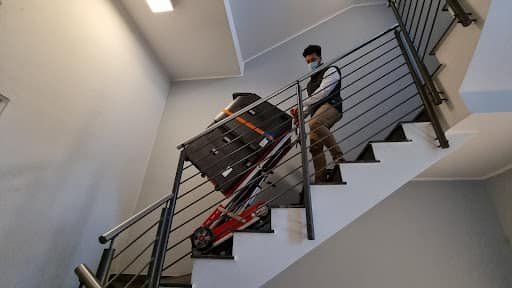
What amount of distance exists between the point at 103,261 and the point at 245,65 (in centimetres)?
296

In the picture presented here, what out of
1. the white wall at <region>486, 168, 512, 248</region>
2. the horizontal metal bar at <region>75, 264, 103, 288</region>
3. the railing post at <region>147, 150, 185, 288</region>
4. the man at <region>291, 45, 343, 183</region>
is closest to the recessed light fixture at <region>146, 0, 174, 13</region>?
the man at <region>291, 45, 343, 183</region>

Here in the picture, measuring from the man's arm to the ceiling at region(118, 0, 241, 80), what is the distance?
1375 millimetres

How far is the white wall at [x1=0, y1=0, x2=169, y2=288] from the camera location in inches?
64.4

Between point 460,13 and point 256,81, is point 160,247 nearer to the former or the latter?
point 460,13

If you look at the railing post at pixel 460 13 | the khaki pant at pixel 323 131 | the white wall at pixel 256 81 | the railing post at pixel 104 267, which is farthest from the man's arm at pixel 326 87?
the railing post at pixel 104 267

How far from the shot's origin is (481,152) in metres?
2.00

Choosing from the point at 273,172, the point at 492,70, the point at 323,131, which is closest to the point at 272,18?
the point at 323,131

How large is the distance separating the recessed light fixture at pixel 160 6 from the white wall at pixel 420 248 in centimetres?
282

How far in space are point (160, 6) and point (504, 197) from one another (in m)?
3.71

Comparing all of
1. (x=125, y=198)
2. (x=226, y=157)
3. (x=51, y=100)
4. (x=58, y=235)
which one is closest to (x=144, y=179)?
(x=125, y=198)

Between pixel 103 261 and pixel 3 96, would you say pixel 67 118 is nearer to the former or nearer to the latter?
pixel 3 96

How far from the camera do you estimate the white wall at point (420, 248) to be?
2.18 m

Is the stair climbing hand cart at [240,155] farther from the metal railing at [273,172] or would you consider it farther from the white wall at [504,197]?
the white wall at [504,197]

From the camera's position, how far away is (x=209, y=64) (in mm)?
3373
